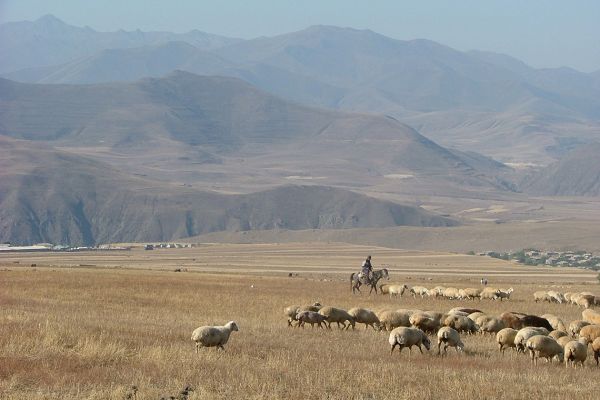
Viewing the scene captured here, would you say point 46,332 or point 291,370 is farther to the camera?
point 46,332

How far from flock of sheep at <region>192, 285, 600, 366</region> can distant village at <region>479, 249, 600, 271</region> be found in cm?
8784

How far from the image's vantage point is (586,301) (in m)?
41.1

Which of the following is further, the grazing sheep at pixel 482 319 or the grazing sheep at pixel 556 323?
the grazing sheep at pixel 556 323

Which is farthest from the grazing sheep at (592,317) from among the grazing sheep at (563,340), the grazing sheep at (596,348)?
the grazing sheep at (596,348)

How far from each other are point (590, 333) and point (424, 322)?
404 centimetres

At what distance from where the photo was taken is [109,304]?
3328 centimetres

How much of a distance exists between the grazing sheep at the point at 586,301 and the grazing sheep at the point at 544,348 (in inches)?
751

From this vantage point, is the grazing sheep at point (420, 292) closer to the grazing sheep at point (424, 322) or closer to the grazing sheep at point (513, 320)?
the grazing sheep at point (513, 320)

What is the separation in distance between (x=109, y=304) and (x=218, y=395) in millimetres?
→ 17367

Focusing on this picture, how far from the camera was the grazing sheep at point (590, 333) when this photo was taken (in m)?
24.4

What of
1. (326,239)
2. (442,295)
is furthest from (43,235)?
(442,295)

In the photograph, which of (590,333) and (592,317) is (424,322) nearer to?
(590,333)

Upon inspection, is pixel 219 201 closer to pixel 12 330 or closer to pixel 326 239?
pixel 326 239

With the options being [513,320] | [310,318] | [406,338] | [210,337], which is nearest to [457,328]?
[513,320]
